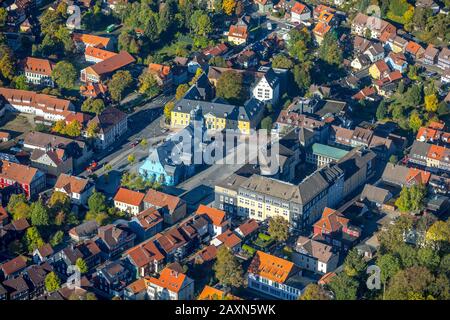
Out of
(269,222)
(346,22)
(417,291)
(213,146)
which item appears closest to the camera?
(417,291)

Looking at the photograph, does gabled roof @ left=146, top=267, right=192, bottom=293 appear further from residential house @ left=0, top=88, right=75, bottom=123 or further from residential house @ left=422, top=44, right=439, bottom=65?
residential house @ left=422, top=44, right=439, bottom=65

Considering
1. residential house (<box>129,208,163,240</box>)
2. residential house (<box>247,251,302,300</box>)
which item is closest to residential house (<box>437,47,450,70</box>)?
residential house (<box>129,208,163,240</box>)

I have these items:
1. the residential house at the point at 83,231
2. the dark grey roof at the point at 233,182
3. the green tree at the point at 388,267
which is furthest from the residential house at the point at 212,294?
the dark grey roof at the point at 233,182

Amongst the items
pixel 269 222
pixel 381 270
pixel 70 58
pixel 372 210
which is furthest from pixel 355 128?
pixel 70 58

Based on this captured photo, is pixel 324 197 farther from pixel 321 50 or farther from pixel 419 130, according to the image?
pixel 321 50

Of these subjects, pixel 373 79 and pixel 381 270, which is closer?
pixel 381 270

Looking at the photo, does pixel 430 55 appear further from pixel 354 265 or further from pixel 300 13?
pixel 354 265
